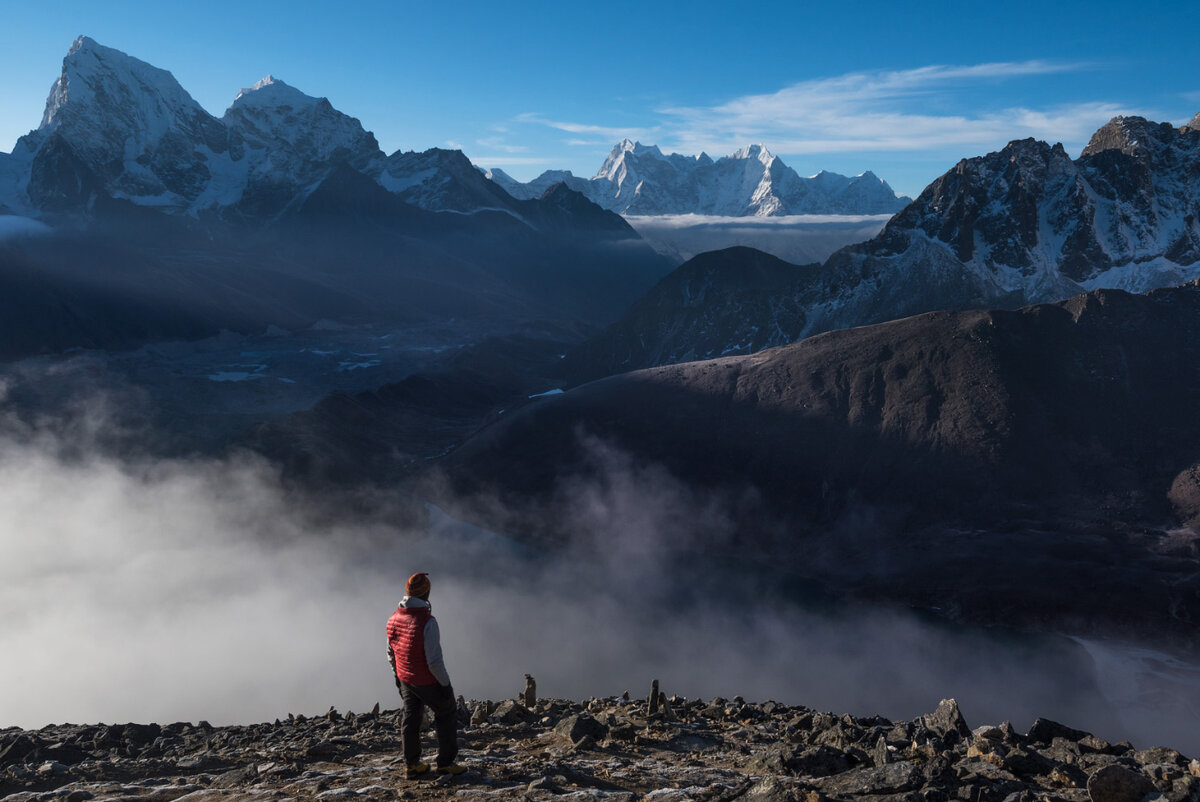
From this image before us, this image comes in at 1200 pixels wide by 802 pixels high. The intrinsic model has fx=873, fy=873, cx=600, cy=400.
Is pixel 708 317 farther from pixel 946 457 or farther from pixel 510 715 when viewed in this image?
pixel 510 715

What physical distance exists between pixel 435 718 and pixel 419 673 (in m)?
0.76

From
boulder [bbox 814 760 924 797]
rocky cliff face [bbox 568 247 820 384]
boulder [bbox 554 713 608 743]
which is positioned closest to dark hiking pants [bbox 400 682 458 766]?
boulder [bbox 554 713 608 743]

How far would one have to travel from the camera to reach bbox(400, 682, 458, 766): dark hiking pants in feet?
42.2

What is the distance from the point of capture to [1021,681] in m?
46.7

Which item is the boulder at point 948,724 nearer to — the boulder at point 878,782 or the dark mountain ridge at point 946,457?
the boulder at point 878,782

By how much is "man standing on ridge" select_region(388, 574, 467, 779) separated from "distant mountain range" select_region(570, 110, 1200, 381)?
124273 mm

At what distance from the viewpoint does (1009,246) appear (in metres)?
137

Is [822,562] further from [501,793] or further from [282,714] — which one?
[501,793]

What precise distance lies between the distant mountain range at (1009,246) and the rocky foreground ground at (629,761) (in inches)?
4673

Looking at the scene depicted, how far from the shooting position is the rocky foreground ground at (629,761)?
443 inches

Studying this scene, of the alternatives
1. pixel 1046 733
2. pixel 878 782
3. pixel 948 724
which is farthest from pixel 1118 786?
pixel 1046 733

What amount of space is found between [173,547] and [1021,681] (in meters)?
61.9

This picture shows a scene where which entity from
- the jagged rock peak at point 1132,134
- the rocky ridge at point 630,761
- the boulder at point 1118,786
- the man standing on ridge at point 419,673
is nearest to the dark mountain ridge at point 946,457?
the rocky ridge at point 630,761

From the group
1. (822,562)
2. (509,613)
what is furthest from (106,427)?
(822,562)
